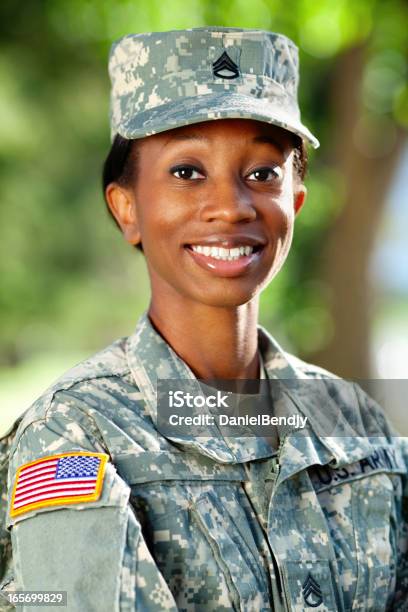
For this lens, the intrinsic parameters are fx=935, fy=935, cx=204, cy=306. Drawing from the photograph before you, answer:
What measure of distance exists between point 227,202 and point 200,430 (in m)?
0.52

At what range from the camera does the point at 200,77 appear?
220 cm


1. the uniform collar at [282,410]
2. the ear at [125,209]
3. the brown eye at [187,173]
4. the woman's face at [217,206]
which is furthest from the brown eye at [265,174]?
the uniform collar at [282,410]

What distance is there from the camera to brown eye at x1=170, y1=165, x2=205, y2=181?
7.01 ft

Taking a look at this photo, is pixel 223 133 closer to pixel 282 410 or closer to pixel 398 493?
pixel 282 410

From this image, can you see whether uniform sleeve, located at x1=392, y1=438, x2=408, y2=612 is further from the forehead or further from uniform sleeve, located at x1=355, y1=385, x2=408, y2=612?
the forehead

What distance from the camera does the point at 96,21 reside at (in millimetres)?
6418

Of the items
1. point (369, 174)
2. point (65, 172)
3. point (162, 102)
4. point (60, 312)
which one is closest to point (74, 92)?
point (65, 172)

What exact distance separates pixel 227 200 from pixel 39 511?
0.79m

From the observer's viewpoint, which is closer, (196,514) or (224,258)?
(196,514)

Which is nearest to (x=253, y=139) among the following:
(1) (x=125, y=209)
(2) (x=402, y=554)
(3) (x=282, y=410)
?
(1) (x=125, y=209)

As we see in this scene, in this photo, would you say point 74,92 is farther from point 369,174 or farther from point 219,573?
point 219,573

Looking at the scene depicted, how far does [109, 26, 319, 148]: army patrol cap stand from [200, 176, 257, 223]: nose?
0.17 metres

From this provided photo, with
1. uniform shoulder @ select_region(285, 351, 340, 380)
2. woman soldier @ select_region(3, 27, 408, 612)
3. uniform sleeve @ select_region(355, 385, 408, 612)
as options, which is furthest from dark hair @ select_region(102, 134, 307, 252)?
uniform sleeve @ select_region(355, 385, 408, 612)

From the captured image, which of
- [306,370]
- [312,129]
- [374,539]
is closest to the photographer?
[374,539]
